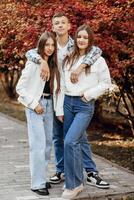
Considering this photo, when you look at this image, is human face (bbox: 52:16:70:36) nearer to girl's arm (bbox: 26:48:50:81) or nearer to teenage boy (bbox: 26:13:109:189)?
teenage boy (bbox: 26:13:109:189)

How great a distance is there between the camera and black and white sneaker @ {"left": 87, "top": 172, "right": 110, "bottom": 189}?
18.7 ft

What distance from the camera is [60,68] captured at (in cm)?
539

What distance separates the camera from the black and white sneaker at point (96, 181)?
18.7 ft

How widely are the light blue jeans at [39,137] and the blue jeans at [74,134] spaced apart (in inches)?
8.5

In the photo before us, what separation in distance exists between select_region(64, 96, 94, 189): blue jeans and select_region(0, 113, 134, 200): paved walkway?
0.27 metres

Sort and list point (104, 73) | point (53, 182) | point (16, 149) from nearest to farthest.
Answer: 1. point (104, 73)
2. point (53, 182)
3. point (16, 149)

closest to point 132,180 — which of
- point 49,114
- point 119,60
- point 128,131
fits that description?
point 49,114

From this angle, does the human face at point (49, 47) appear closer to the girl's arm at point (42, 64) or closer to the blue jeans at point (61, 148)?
the girl's arm at point (42, 64)

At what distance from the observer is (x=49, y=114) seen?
214 inches

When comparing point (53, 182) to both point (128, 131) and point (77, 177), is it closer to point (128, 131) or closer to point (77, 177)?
point (77, 177)

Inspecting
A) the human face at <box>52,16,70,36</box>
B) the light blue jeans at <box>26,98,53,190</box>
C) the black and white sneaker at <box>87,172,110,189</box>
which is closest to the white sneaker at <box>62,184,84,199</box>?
the light blue jeans at <box>26,98,53,190</box>

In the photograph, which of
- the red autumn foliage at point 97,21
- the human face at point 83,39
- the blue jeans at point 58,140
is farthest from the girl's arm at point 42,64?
the red autumn foliage at point 97,21

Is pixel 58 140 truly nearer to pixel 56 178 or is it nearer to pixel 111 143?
pixel 56 178

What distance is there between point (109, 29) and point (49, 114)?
2190 millimetres
